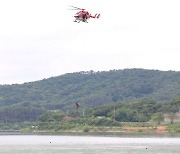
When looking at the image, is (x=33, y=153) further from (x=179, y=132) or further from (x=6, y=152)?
(x=179, y=132)

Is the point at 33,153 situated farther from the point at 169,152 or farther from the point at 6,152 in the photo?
the point at 169,152

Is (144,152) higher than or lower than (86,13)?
lower

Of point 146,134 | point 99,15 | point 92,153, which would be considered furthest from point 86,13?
point 146,134

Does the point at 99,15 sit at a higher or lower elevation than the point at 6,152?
higher

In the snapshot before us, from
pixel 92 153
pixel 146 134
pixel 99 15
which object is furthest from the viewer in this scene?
pixel 146 134

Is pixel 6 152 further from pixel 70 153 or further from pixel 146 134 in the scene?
pixel 146 134

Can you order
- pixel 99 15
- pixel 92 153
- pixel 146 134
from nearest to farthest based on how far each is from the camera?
pixel 99 15 → pixel 92 153 → pixel 146 134

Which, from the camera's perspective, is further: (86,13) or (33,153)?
(33,153)

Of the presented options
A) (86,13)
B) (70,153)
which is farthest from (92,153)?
(86,13)

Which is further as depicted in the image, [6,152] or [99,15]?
[6,152]
